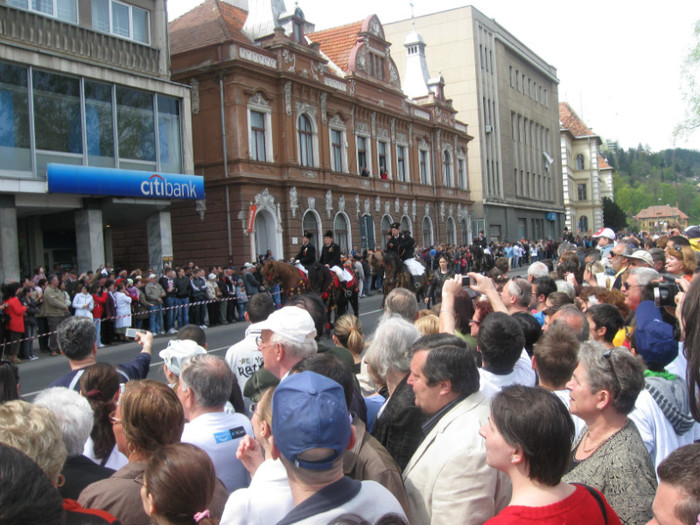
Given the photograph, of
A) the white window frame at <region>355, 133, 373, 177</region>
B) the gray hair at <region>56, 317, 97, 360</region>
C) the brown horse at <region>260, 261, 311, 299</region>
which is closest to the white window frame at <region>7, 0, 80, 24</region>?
the brown horse at <region>260, 261, 311, 299</region>

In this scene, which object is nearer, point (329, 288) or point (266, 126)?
point (329, 288)

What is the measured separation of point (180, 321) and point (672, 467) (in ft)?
60.2

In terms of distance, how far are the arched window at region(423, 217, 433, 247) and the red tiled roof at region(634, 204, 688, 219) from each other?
11343cm

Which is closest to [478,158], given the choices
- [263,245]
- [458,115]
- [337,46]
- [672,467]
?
[458,115]

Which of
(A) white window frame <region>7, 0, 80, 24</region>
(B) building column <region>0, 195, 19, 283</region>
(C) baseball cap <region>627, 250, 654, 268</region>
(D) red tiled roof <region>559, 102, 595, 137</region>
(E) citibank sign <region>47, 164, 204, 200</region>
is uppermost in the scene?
(D) red tiled roof <region>559, 102, 595, 137</region>

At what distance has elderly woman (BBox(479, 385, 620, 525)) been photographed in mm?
2365

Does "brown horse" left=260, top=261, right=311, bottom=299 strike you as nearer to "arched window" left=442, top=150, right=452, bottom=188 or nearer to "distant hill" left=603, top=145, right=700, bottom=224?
"arched window" left=442, top=150, right=452, bottom=188

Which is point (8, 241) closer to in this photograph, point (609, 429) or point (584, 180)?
point (609, 429)

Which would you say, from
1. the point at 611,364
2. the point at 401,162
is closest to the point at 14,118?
the point at 611,364

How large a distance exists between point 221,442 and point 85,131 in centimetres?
1947

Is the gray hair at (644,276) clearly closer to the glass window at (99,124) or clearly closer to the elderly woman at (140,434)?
the elderly woman at (140,434)

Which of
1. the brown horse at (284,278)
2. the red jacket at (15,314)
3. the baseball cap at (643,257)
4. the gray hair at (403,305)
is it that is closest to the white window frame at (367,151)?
the brown horse at (284,278)

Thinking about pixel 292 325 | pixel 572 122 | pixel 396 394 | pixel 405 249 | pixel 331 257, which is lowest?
pixel 396 394

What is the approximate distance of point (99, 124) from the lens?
2150 cm
